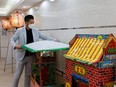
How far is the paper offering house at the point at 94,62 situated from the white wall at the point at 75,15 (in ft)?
1.00

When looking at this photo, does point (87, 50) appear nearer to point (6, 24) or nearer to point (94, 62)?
point (94, 62)

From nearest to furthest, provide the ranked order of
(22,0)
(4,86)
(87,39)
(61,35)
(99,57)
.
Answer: (99,57)
(87,39)
(61,35)
(4,86)
(22,0)

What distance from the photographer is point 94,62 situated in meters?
1.77

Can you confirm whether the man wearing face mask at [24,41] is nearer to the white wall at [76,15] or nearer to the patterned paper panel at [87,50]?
the white wall at [76,15]

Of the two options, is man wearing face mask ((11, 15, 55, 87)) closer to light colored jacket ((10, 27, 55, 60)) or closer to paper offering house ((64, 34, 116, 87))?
light colored jacket ((10, 27, 55, 60))

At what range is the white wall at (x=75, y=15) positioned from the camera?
2297mm

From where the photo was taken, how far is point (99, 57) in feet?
6.01

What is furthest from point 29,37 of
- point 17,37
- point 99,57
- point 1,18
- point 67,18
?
point 1,18

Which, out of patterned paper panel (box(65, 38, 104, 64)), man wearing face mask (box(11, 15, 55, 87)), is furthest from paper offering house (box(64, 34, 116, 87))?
man wearing face mask (box(11, 15, 55, 87))

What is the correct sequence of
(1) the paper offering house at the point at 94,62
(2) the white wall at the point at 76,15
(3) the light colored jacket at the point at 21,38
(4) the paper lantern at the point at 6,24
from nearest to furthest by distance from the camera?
(1) the paper offering house at the point at 94,62
(2) the white wall at the point at 76,15
(3) the light colored jacket at the point at 21,38
(4) the paper lantern at the point at 6,24

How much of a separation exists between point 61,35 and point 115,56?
1.99m

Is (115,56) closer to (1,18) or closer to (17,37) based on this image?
(17,37)

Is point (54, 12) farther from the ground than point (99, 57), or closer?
farther from the ground

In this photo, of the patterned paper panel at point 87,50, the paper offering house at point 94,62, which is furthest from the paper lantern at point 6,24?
the paper offering house at point 94,62
